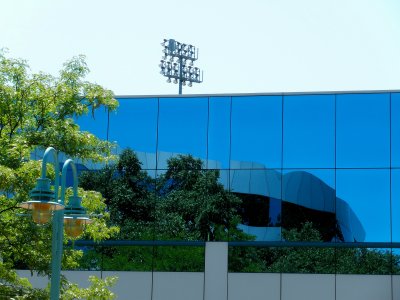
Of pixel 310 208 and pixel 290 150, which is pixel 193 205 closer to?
pixel 290 150

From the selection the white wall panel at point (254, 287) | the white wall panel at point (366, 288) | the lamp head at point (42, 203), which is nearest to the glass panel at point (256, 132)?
the white wall panel at point (254, 287)

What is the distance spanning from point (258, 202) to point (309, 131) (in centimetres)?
301

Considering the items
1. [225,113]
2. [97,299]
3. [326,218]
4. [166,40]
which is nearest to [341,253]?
[326,218]

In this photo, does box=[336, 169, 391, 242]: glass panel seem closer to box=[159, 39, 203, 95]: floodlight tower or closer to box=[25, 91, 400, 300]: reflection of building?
box=[25, 91, 400, 300]: reflection of building

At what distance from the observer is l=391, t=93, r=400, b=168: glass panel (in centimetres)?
3450

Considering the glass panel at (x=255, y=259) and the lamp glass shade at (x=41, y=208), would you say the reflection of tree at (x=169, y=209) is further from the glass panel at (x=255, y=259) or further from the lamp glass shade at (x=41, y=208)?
the lamp glass shade at (x=41, y=208)

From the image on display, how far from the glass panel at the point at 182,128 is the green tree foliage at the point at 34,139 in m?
12.8

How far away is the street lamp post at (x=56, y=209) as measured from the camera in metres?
15.8

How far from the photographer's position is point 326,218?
34.4 m

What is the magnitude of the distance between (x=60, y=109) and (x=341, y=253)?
14388mm

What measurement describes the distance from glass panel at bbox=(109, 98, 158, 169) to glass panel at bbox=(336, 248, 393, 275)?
7.26 metres

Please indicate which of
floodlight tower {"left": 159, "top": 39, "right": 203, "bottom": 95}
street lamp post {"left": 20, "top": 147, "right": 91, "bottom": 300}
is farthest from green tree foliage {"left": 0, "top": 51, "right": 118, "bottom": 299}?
floodlight tower {"left": 159, "top": 39, "right": 203, "bottom": 95}

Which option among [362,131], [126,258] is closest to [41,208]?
[126,258]

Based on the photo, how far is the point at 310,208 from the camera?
34.5 meters
